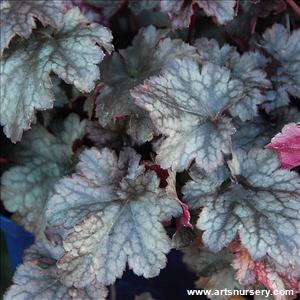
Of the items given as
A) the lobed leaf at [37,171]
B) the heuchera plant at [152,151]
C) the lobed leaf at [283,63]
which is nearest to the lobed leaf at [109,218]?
the heuchera plant at [152,151]

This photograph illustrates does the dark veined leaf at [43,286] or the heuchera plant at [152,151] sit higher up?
the heuchera plant at [152,151]

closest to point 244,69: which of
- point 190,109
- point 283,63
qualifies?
point 283,63

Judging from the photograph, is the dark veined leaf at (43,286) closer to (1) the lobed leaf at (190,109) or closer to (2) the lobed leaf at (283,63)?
(1) the lobed leaf at (190,109)

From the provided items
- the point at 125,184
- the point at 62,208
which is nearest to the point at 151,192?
the point at 125,184

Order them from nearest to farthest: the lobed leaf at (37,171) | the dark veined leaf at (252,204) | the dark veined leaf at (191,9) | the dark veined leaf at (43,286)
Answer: the dark veined leaf at (252,204), the dark veined leaf at (43,286), the dark veined leaf at (191,9), the lobed leaf at (37,171)

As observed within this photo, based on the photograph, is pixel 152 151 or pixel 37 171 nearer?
pixel 152 151

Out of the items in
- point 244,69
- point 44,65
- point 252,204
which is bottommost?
point 252,204

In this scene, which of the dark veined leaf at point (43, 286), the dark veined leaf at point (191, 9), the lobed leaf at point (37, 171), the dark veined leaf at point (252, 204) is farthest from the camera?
the lobed leaf at point (37, 171)

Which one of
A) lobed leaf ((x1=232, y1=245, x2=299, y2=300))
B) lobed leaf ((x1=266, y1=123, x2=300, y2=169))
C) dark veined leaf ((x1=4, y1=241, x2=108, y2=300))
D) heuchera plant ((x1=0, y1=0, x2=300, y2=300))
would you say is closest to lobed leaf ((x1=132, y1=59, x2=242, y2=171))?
Answer: heuchera plant ((x1=0, y1=0, x2=300, y2=300))

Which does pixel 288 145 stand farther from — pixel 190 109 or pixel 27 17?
pixel 27 17
